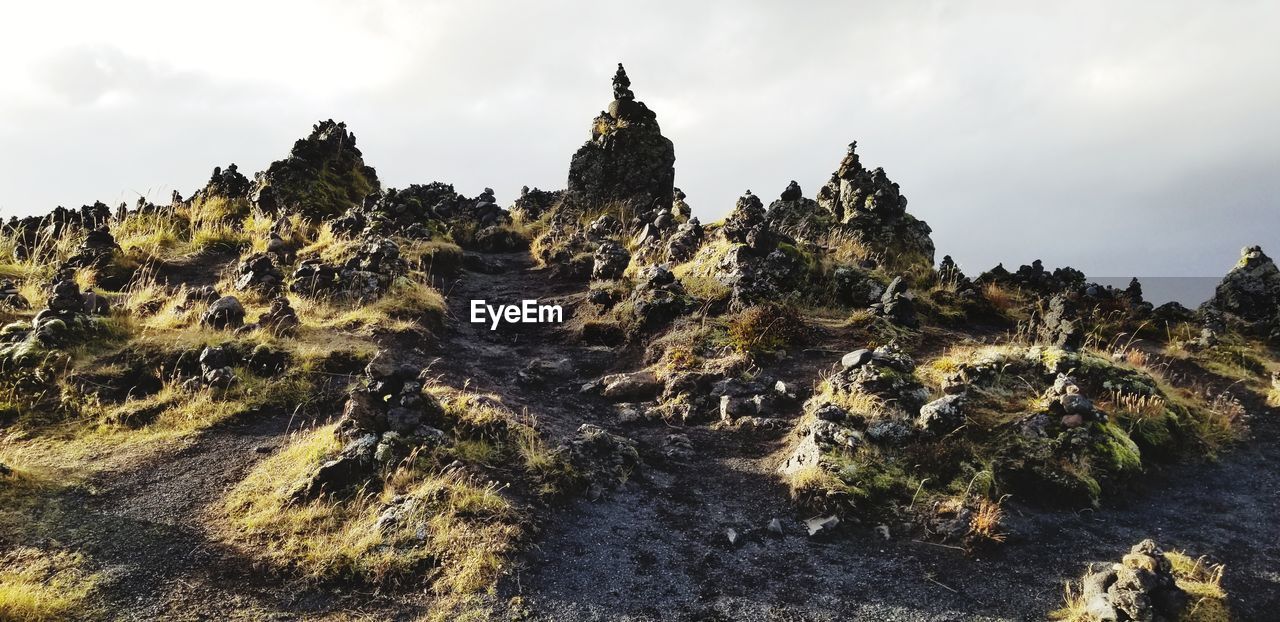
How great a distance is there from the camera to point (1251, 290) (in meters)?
20.1

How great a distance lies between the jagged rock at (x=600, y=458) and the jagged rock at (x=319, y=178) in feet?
59.0

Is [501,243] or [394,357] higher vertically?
[501,243]

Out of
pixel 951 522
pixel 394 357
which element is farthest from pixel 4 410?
pixel 951 522

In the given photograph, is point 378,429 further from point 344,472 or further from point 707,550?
point 707,550

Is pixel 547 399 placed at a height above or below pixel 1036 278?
below

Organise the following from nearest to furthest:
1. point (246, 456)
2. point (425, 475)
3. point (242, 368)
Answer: point (425, 475) < point (246, 456) < point (242, 368)

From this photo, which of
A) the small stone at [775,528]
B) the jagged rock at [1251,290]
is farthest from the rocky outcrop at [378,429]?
the jagged rock at [1251,290]

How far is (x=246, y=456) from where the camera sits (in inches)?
406

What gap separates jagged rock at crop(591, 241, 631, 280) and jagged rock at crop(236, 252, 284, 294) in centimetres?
896

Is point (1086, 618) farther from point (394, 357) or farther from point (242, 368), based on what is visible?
point (242, 368)

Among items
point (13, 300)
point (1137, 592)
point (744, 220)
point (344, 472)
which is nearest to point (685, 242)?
point (744, 220)

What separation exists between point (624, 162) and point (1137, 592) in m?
24.9

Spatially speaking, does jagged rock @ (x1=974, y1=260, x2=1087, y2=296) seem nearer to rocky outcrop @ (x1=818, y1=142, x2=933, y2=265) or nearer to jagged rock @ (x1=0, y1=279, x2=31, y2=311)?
rocky outcrop @ (x1=818, y1=142, x2=933, y2=265)

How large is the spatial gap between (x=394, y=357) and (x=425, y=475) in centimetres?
545
